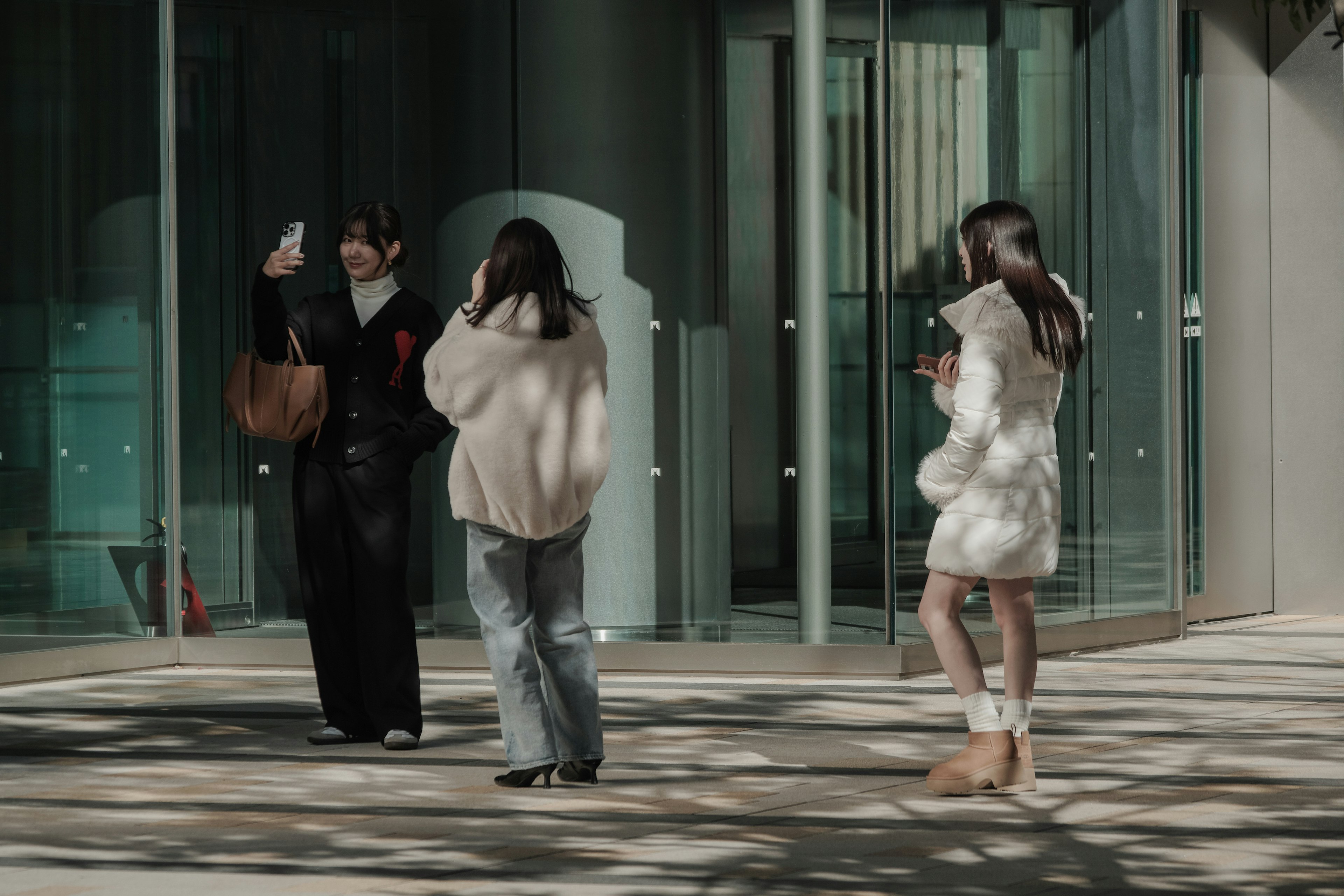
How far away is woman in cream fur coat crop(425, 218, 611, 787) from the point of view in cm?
539

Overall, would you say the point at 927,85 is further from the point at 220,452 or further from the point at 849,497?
the point at 220,452

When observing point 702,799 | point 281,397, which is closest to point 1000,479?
point 702,799

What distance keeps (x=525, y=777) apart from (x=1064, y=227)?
462cm

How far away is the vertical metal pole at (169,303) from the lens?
29.0ft

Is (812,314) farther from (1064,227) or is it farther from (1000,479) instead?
(1000,479)

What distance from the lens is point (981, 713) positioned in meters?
5.30

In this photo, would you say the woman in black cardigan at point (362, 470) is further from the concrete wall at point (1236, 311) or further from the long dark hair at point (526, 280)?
the concrete wall at point (1236, 311)

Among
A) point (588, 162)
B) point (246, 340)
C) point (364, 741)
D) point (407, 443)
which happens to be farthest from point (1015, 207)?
point (246, 340)

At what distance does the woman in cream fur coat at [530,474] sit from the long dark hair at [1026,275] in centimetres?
114

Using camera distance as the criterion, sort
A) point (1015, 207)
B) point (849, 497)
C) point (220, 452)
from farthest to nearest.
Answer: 1. point (220, 452)
2. point (849, 497)
3. point (1015, 207)

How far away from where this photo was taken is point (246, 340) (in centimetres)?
A: 896

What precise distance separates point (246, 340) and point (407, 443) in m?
2.95

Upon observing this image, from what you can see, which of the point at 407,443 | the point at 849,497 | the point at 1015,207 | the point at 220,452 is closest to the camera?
the point at 1015,207

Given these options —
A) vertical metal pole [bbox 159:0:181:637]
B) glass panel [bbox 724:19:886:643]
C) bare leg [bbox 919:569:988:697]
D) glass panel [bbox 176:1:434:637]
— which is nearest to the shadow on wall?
glass panel [bbox 176:1:434:637]
